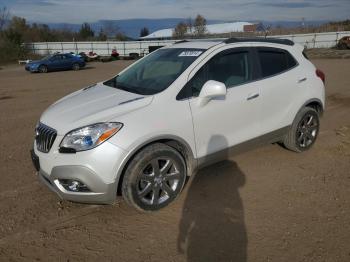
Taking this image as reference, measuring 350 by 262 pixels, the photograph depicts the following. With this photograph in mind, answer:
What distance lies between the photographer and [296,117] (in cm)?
512

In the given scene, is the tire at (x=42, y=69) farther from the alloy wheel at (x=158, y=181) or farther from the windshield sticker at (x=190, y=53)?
the alloy wheel at (x=158, y=181)

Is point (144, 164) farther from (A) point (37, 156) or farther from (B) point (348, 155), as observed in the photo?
(B) point (348, 155)

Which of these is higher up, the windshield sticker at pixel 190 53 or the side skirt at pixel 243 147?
the windshield sticker at pixel 190 53

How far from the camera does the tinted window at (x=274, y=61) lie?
4736 millimetres

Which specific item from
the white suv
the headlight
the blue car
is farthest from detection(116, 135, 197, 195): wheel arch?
the blue car

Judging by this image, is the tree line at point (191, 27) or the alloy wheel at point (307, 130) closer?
the alloy wheel at point (307, 130)

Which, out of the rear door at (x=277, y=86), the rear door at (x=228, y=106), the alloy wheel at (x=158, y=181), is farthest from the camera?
the rear door at (x=277, y=86)

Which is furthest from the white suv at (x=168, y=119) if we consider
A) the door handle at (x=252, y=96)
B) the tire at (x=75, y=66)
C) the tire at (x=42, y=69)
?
the tire at (x=75, y=66)

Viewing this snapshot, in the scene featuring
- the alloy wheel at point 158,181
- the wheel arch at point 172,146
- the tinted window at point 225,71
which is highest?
the tinted window at point 225,71

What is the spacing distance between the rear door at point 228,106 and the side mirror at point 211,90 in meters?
0.09

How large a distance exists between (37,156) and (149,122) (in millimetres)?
1273

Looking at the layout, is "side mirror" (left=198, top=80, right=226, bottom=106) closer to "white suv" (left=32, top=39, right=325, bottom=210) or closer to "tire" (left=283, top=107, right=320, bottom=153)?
"white suv" (left=32, top=39, right=325, bottom=210)

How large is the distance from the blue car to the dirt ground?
21.9m

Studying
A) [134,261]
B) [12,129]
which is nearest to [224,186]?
[134,261]
